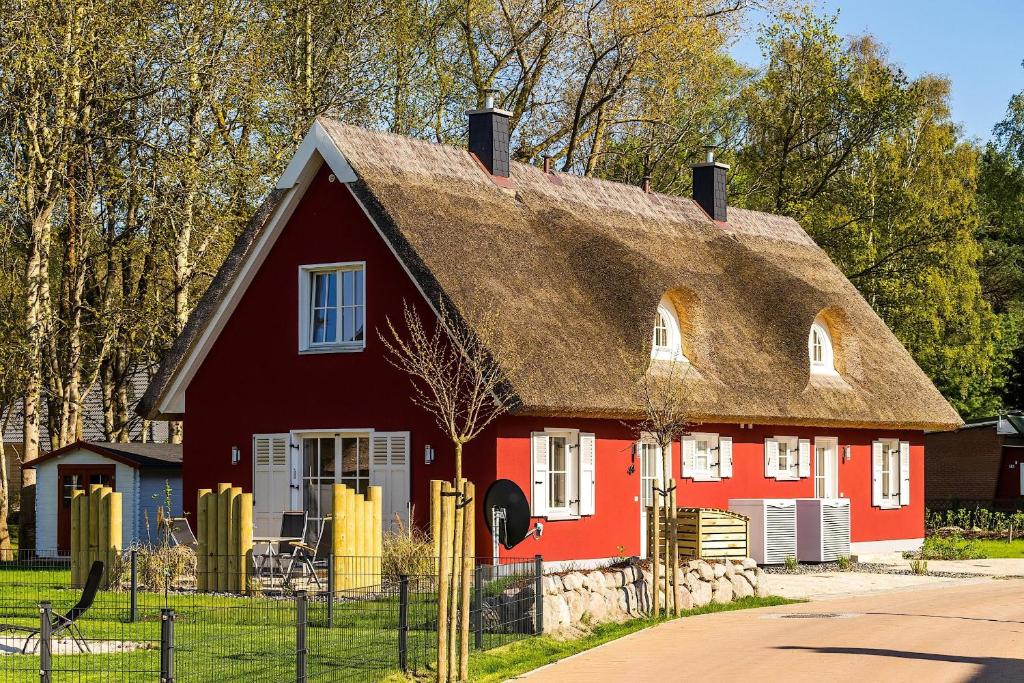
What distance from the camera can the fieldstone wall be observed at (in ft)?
55.2

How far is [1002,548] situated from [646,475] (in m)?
10.5

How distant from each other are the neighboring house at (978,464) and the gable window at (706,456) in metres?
15.7

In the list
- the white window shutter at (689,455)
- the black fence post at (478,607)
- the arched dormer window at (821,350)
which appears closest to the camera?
the black fence post at (478,607)

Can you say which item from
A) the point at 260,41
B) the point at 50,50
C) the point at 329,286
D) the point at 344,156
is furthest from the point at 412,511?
the point at 260,41

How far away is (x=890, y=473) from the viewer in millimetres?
31828

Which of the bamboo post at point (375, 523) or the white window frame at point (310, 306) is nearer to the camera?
the bamboo post at point (375, 523)

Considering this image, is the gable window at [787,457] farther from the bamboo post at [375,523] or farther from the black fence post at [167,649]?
the black fence post at [167,649]

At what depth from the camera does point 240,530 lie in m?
20.3

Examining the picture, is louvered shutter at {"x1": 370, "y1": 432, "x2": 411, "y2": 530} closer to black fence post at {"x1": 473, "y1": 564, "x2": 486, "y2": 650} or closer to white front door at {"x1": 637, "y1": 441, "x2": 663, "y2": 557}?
white front door at {"x1": 637, "y1": 441, "x2": 663, "y2": 557}

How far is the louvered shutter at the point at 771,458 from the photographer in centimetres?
2830

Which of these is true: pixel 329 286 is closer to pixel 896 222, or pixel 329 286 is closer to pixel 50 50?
pixel 50 50

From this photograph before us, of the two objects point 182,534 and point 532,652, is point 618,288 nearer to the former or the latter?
point 182,534

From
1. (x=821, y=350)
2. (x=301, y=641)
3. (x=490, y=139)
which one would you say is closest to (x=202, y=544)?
(x=301, y=641)

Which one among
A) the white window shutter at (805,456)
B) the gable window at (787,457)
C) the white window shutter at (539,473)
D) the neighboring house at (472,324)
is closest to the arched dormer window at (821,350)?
the neighboring house at (472,324)
